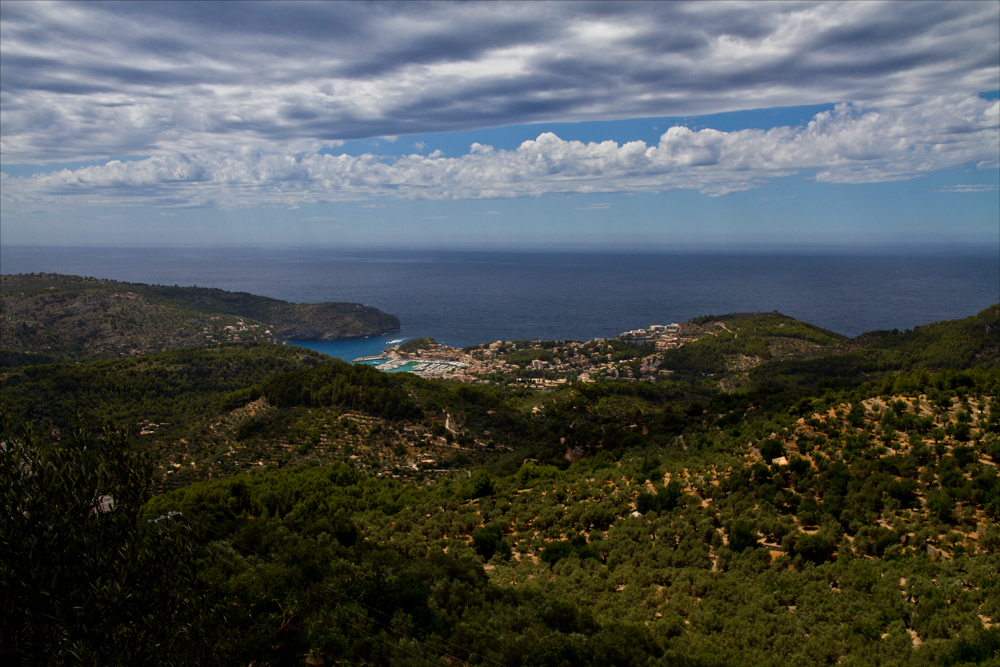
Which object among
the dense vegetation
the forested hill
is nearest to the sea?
the forested hill

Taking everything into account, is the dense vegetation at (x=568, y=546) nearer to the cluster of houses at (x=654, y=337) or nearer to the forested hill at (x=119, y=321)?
the cluster of houses at (x=654, y=337)

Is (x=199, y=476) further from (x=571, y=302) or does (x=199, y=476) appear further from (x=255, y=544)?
(x=571, y=302)

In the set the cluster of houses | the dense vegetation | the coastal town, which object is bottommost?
the coastal town

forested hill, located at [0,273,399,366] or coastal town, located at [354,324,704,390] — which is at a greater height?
forested hill, located at [0,273,399,366]

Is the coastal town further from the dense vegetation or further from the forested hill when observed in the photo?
the dense vegetation

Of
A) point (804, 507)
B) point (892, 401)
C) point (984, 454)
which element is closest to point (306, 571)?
point (804, 507)

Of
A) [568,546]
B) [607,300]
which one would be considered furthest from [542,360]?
[607,300]
